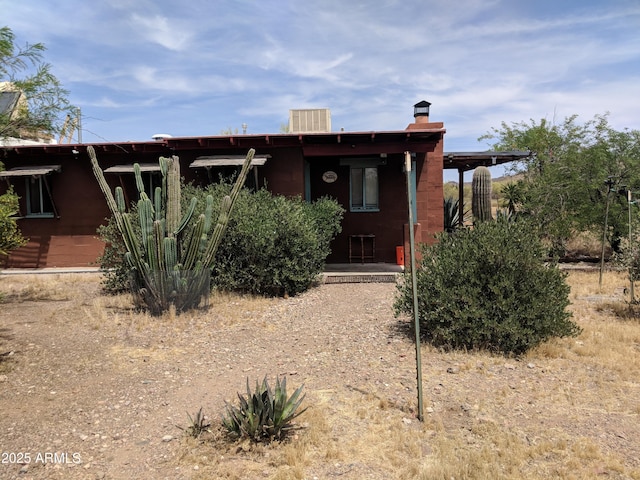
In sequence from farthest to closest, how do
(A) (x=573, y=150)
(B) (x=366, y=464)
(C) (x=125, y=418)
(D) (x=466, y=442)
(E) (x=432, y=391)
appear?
(A) (x=573, y=150)
(E) (x=432, y=391)
(C) (x=125, y=418)
(D) (x=466, y=442)
(B) (x=366, y=464)

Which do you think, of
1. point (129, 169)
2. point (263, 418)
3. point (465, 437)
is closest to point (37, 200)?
point (129, 169)

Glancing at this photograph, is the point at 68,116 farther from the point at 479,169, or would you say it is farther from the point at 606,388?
the point at 606,388

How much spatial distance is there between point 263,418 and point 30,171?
38.2 ft

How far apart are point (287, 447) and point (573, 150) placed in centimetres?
1429

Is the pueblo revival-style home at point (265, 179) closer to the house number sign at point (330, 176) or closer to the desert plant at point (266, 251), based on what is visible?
the house number sign at point (330, 176)

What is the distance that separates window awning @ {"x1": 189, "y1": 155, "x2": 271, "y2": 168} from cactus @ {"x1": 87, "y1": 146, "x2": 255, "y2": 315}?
366 cm

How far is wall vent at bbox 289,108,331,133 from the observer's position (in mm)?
13711

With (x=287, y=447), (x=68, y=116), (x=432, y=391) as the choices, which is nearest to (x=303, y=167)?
(x=68, y=116)

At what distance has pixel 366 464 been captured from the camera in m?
3.45

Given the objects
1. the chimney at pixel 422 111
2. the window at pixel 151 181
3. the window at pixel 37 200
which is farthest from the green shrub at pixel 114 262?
the chimney at pixel 422 111

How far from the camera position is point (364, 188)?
12.7 metres

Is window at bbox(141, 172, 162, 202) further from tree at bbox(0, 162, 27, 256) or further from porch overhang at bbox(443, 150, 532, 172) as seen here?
porch overhang at bbox(443, 150, 532, 172)

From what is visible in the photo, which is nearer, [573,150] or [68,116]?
[68,116]

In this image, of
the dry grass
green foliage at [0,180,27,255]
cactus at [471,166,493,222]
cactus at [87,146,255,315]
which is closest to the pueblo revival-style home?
cactus at [471,166,493,222]
